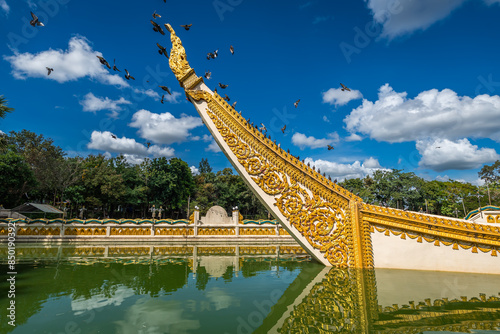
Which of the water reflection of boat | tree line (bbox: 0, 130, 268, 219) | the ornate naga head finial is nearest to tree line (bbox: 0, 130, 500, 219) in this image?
tree line (bbox: 0, 130, 268, 219)

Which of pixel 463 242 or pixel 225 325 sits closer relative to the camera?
pixel 225 325

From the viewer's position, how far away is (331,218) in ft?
18.5

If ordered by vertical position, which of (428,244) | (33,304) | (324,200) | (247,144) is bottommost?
(33,304)

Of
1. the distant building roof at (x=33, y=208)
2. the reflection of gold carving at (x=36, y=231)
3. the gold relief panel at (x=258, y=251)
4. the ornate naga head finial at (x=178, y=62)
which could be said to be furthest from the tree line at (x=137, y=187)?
the ornate naga head finial at (x=178, y=62)

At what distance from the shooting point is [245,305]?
346cm

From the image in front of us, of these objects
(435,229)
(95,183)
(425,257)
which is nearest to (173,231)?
(425,257)

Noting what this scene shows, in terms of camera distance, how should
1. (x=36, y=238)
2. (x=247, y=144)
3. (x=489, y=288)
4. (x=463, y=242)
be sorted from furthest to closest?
(x=36, y=238)
(x=247, y=144)
(x=463, y=242)
(x=489, y=288)

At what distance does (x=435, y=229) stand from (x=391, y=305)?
2454 mm

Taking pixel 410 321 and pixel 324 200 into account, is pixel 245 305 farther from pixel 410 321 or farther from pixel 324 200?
pixel 324 200

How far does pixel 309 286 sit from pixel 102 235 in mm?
14097

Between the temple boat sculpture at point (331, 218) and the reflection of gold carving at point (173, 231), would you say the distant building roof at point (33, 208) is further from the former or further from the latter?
the temple boat sculpture at point (331, 218)

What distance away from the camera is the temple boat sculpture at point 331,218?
4.79m

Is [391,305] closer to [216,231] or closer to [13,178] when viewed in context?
[216,231]

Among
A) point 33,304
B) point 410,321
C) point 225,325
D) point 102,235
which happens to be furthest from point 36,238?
point 410,321
